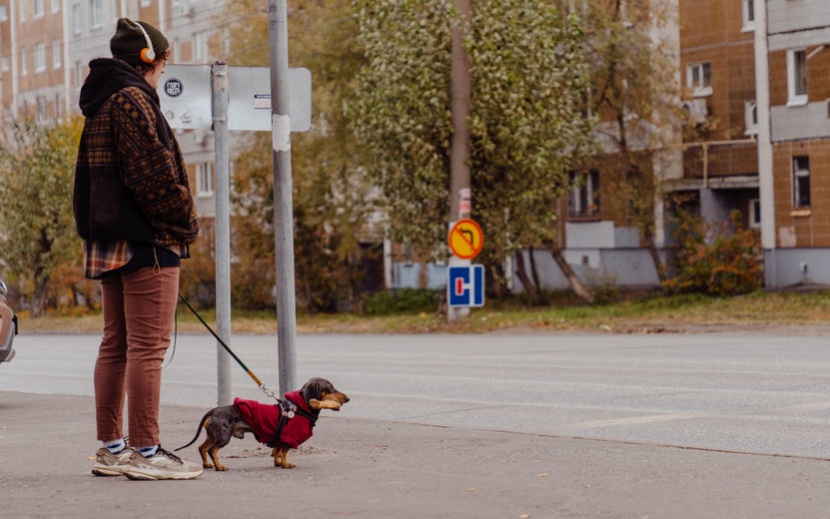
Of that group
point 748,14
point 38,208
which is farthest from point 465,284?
point 38,208

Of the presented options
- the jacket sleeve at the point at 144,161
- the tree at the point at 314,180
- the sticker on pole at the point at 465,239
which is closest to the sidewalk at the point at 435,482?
the jacket sleeve at the point at 144,161

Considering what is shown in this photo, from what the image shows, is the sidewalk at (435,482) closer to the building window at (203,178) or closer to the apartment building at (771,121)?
the apartment building at (771,121)

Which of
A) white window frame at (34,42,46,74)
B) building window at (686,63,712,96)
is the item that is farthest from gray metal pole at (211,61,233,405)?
white window frame at (34,42,46,74)

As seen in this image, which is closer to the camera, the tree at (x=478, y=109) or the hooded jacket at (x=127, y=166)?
the hooded jacket at (x=127, y=166)

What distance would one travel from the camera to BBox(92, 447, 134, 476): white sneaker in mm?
7957

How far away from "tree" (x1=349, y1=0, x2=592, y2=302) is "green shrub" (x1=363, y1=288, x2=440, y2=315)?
11540 mm

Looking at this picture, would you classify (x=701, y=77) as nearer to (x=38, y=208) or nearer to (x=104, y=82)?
(x=38, y=208)

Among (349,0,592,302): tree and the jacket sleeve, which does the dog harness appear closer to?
the jacket sleeve

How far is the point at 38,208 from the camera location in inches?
1999

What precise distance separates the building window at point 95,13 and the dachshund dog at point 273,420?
7063cm

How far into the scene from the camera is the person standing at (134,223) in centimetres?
776

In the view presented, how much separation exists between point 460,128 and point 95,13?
47.1 meters

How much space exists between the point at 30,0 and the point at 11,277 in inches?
1360

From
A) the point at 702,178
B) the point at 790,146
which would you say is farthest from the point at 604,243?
the point at 790,146
